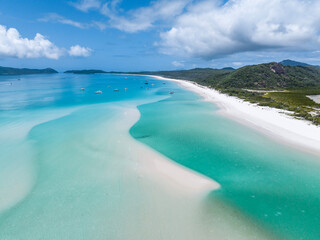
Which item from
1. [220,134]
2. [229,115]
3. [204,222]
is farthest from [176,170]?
[229,115]

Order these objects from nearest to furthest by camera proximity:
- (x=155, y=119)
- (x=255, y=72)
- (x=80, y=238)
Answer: (x=80, y=238)
(x=155, y=119)
(x=255, y=72)

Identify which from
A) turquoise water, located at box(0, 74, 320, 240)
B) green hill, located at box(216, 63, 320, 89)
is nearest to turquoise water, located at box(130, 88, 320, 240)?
turquoise water, located at box(0, 74, 320, 240)

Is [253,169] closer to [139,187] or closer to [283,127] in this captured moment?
[139,187]

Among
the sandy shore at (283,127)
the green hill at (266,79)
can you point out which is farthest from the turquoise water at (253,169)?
the green hill at (266,79)

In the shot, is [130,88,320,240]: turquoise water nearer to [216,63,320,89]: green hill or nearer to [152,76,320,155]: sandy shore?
[152,76,320,155]: sandy shore

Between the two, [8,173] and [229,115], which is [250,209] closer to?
[8,173]

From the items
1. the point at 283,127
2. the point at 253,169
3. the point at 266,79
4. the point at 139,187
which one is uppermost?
the point at 266,79

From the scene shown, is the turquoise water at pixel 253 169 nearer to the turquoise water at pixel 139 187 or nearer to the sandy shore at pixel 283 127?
the turquoise water at pixel 139 187

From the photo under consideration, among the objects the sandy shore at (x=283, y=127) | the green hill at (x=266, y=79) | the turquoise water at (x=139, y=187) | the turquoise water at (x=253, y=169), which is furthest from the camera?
the green hill at (x=266, y=79)

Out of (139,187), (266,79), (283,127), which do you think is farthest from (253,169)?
(266,79)
